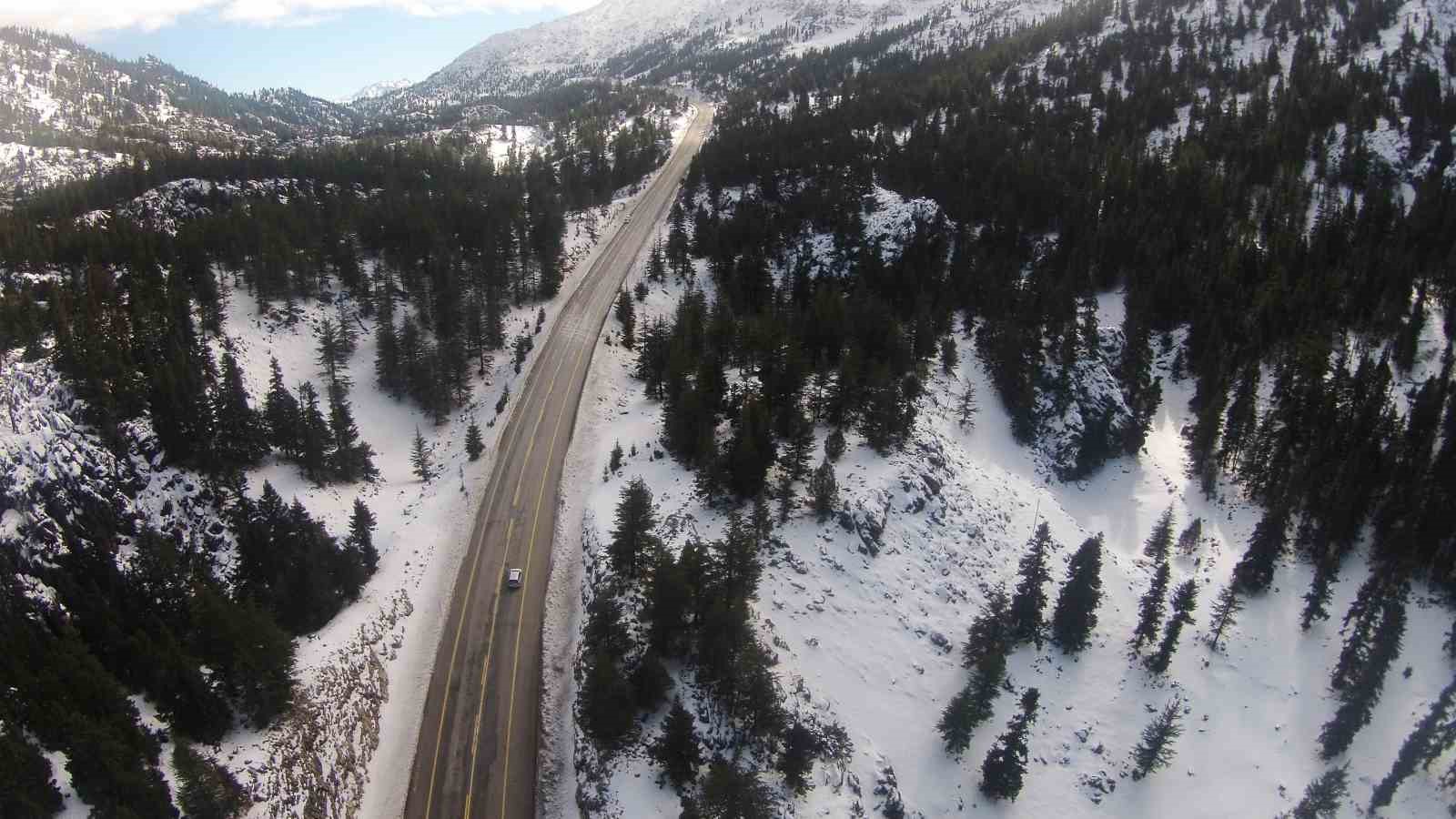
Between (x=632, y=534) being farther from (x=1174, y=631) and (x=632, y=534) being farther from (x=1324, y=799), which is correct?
(x=1324, y=799)

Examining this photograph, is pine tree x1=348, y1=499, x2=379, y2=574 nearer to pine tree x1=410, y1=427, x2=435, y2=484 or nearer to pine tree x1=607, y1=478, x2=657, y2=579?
pine tree x1=410, y1=427, x2=435, y2=484

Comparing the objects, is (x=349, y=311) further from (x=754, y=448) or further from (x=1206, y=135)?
(x=1206, y=135)

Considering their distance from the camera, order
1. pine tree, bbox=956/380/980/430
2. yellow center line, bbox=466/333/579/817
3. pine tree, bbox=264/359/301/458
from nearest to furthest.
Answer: yellow center line, bbox=466/333/579/817
pine tree, bbox=264/359/301/458
pine tree, bbox=956/380/980/430

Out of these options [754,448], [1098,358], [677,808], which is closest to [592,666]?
[677,808]

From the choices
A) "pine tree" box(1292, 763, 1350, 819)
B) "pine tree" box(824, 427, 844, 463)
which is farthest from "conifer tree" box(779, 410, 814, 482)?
"pine tree" box(1292, 763, 1350, 819)

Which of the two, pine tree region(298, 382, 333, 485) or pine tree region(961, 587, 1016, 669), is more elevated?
pine tree region(298, 382, 333, 485)

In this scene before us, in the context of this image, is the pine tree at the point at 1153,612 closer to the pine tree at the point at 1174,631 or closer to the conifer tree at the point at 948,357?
the pine tree at the point at 1174,631

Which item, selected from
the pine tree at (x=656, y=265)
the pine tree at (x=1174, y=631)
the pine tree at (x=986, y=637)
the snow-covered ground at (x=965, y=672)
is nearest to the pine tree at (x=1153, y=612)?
the pine tree at (x=1174, y=631)
